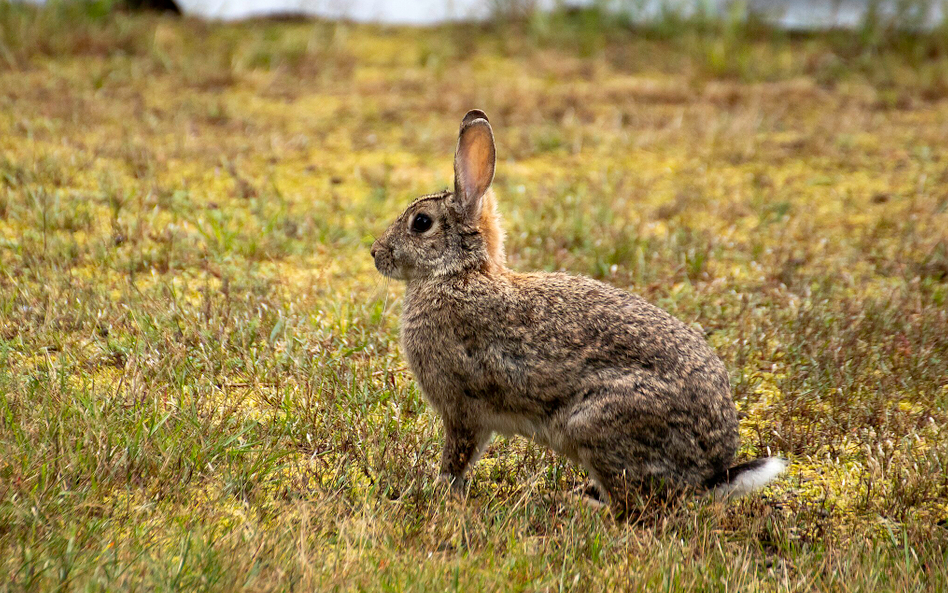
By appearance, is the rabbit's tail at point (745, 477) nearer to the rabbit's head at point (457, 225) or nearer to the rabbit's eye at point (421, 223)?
the rabbit's head at point (457, 225)

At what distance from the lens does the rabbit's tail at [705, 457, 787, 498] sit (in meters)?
3.90

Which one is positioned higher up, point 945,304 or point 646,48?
point 646,48

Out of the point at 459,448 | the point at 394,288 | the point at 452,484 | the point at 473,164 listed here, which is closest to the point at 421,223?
the point at 473,164

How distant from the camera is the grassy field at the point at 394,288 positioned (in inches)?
138

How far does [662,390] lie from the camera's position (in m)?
3.90

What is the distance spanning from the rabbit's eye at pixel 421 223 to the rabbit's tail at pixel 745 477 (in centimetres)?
178

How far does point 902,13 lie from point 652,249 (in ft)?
23.4

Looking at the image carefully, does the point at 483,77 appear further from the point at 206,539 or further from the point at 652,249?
the point at 206,539

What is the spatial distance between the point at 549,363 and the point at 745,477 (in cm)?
94

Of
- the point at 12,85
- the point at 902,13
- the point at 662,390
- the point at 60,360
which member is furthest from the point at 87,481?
the point at 902,13

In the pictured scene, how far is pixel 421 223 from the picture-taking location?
4.66m

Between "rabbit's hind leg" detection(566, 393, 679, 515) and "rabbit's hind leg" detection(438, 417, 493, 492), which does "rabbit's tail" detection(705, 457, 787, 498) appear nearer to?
"rabbit's hind leg" detection(566, 393, 679, 515)

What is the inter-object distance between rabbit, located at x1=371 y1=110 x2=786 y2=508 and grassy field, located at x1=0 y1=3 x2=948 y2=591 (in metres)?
0.22

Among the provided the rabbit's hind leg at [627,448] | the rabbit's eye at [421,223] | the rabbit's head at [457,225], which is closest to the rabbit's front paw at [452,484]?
the rabbit's hind leg at [627,448]
